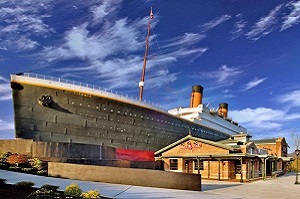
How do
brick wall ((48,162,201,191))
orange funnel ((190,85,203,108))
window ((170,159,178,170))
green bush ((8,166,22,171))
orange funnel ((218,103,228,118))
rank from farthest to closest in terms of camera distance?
orange funnel ((218,103,228,118))
orange funnel ((190,85,203,108))
window ((170,159,178,170))
green bush ((8,166,22,171))
brick wall ((48,162,201,191))

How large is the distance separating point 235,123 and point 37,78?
198ft

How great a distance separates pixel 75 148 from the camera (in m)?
21.8

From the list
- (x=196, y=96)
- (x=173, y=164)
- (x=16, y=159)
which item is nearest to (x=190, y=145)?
(x=173, y=164)

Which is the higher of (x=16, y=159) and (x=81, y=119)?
(x=81, y=119)

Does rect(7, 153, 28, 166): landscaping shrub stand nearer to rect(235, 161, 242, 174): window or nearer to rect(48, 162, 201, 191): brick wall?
rect(48, 162, 201, 191): brick wall

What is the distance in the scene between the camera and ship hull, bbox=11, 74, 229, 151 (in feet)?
95.8

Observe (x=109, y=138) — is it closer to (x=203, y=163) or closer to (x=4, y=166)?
(x=203, y=163)

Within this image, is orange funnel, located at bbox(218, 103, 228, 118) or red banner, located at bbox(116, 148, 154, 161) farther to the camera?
orange funnel, located at bbox(218, 103, 228, 118)

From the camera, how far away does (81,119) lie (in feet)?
105

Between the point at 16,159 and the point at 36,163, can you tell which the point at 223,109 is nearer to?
the point at 36,163

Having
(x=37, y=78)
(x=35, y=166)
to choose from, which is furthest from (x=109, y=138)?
(x=35, y=166)

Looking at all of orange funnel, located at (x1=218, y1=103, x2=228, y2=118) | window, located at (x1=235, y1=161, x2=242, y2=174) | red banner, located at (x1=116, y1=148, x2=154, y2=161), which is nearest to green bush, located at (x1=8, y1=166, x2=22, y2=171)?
red banner, located at (x1=116, y1=148, x2=154, y2=161)

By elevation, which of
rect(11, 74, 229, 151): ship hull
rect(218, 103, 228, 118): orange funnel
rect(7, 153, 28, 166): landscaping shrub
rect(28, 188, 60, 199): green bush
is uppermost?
rect(218, 103, 228, 118): orange funnel

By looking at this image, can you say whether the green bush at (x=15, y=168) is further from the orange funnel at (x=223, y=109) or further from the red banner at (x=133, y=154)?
the orange funnel at (x=223, y=109)
